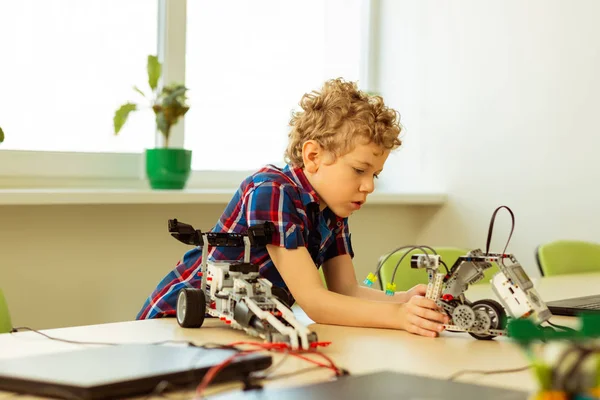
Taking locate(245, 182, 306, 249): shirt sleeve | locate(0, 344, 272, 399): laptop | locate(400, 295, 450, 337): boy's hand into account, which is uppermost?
locate(245, 182, 306, 249): shirt sleeve

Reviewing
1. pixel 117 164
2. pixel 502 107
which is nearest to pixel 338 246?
pixel 117 164

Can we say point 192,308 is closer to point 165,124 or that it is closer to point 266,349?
point 266,349

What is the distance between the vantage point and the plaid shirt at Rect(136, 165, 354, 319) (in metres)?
1.56

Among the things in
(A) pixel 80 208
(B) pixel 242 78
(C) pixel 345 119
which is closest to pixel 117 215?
(A) pixel 80 208

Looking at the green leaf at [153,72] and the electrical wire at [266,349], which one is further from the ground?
the green leaf at [153,72]

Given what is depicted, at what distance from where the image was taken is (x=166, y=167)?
288 cm

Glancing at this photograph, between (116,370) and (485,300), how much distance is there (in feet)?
2.32

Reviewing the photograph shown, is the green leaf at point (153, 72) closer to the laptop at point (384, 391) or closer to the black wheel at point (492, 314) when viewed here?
the black wheel at point (492, 314)

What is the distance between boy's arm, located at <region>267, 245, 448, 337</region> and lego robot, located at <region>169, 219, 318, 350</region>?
0.34 ft

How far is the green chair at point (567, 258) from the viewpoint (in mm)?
2812

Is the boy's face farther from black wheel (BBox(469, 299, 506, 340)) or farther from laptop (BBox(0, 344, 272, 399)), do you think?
laptop (BBox(0, 344, 272, 399))

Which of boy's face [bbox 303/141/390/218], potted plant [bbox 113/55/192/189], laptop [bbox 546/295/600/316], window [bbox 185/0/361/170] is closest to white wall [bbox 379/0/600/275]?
window [bbox 185/0/361/170]

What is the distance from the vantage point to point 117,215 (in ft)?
9.47

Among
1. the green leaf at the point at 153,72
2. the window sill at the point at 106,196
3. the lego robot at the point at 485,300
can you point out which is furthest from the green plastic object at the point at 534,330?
the green leaf at the point at 153,72
